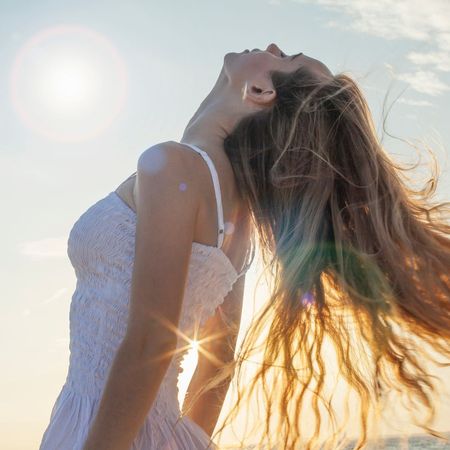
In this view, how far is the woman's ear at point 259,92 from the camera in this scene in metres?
3.30

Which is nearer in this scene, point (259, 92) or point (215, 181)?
point (215, 181)

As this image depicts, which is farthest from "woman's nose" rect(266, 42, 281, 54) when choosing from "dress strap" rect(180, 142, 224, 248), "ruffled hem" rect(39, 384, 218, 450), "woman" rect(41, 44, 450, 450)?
"ruffled hem" rect(39, 384, 218, 450)

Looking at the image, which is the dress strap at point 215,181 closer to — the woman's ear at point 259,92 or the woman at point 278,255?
the woman at point 278,255

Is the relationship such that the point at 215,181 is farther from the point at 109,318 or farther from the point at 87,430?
the point at 87,430

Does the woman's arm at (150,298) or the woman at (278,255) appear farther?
the woman at (278,255)

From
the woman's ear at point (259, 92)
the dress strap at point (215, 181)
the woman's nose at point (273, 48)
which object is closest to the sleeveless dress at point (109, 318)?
the dress strap at point (215, 181)

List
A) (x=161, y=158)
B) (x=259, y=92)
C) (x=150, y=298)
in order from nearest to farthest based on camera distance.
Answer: (x=150, y=298)
(x=161, y=158)
(x=259, y=92)

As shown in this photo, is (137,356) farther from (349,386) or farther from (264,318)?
(349,386)

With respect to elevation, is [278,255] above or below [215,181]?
below

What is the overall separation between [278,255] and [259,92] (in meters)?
0.81

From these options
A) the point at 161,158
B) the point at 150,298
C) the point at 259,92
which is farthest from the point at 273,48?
the point at 150,298

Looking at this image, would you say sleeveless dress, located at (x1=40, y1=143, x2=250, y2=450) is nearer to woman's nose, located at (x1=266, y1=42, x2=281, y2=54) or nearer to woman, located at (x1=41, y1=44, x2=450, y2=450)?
woman, located at (x1=41, y1=44, x2=450, y2=450)

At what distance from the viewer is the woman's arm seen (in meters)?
2.19

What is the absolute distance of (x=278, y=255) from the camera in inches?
121
